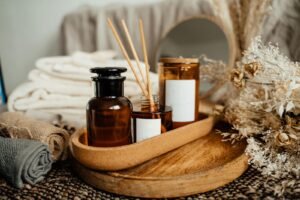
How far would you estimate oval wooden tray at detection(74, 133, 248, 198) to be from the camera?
1.51 ft

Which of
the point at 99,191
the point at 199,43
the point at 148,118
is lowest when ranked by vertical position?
the point at 99,191

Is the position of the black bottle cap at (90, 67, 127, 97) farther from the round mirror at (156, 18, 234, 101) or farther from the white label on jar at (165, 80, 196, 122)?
the round mirror at (156, 18, 234, 101)

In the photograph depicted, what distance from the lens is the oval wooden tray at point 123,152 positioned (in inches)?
18.9

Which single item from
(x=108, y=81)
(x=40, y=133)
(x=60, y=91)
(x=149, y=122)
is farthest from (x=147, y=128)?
(x=60, y=91)

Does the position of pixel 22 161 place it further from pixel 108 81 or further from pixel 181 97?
pixel 181 97

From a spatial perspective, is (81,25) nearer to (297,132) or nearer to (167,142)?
(167,142)

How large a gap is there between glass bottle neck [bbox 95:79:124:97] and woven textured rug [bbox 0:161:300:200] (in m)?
0.16

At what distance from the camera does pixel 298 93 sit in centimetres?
55

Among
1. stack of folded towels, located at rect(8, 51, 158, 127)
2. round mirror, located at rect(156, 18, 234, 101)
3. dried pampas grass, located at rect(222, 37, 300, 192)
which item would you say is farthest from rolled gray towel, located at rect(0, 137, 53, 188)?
round mirror, located at rect(156, 18, 234, 101)

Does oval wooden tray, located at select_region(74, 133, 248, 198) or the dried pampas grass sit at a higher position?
the dried pampas grass

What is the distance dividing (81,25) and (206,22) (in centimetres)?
45

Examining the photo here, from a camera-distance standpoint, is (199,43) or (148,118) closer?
(148,118)

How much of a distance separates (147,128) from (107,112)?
0.08 meters

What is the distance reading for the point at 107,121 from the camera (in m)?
0.52
